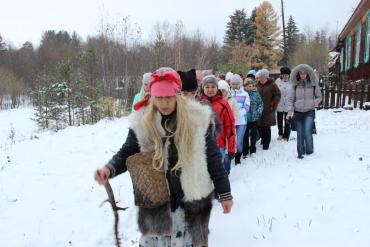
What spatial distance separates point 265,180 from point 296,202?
117 cm

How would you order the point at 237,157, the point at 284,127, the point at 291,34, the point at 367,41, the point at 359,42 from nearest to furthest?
the point at 237,157 → the point at 284,127 → the point at 367,41 → the point at 359,42 → the point at 291,34

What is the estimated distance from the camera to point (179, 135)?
102 inches

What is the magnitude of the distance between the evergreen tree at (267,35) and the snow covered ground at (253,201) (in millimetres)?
47184

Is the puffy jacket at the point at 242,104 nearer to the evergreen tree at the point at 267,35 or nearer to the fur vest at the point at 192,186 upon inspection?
the fur vest at the point at 192,186

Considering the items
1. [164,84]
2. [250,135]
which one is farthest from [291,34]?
[164,84]

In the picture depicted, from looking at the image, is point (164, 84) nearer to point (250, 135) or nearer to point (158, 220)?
point (158, 220)

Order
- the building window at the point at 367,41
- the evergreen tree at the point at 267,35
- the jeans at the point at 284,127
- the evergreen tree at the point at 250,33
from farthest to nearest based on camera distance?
1. the evergreen tree at the point at 250,33
2. the evergreen tree at the point at 267,35
3. the building window at the point at 367,41
4. the jeans at the point at 284,127

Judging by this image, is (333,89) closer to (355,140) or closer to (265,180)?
(355,140)

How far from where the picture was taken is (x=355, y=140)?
312 inches

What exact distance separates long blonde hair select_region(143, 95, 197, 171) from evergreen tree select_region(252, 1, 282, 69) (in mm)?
53455

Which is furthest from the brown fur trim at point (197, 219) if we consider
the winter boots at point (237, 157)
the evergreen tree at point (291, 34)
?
the evergreen tree at point (291, 34)

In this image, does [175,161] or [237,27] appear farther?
[237,27]

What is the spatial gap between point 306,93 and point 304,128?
709mm

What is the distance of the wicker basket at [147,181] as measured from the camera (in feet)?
8.49
